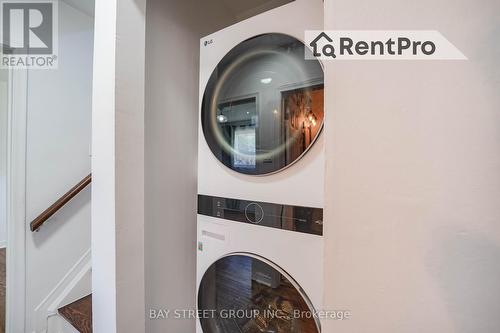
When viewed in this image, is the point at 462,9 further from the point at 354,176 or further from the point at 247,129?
the point at 247,129

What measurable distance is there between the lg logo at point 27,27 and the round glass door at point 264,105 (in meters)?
1.40

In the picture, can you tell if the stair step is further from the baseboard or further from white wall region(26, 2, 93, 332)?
white wall region(26, 2, 93, 332)

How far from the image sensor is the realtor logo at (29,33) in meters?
1.23

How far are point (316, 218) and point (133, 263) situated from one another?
2.20 ft

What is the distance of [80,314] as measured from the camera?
48.8 inches

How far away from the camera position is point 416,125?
0.26 metres

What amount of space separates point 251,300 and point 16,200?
156 cm

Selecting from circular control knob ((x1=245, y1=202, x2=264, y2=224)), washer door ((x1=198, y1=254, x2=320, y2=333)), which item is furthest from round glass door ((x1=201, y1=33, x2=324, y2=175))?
washer door ((x1=198, y1=254, x2=320, y2=333))

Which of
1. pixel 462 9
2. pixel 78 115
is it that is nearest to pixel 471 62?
pixel 462 9

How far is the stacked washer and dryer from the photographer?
60 centimetres

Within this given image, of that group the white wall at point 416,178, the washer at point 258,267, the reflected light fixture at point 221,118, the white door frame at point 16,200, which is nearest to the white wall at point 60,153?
the white door frame at point 16,200

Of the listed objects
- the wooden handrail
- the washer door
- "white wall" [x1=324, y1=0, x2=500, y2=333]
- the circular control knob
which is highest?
"white wall" [x1=324, y1=0, x2=500, y2=333]

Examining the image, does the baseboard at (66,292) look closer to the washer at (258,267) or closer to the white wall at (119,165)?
the white wall at (119,165)

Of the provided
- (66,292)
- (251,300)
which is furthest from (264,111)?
(66,292)
